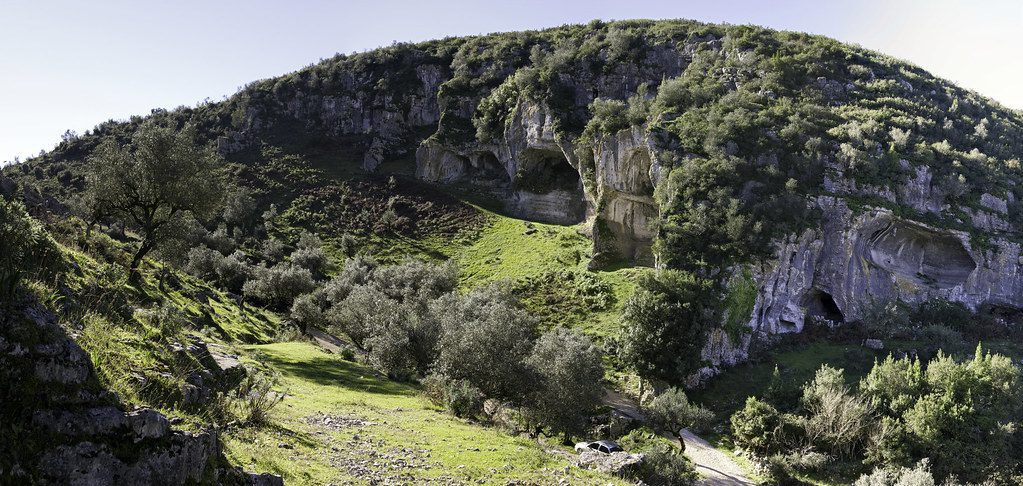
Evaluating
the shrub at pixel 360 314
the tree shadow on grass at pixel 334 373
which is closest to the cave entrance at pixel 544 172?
the shrub at pixel 360 314

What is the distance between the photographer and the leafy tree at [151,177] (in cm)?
3180

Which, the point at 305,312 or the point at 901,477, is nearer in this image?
the point at 901,477

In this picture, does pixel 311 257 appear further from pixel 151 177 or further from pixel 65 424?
pixel 65 424

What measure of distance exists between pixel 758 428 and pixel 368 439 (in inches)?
923

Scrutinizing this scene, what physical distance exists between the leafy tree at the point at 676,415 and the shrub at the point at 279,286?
3705 cm

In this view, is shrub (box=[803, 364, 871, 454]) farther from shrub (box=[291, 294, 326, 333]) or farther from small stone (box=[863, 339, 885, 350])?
shrub (box=[291, 294, 326, 333])

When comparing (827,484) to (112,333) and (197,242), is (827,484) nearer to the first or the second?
(112,333)

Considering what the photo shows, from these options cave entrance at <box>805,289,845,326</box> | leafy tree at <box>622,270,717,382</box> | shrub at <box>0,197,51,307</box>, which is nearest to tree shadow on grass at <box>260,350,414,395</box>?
leafy tree at <box>622,270,717,382</box>

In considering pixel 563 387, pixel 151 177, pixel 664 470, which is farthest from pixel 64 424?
pixel 151 177

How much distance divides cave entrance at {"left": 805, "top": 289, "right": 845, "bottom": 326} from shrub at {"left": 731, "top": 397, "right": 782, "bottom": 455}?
2185 centimetres

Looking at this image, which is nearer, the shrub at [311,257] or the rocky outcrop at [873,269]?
the rocky outcrop at [873,269]

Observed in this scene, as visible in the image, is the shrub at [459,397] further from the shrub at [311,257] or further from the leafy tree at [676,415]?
the shrub at [311,257]

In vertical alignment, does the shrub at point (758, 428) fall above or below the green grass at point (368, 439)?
below

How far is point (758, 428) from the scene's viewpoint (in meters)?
31.5
